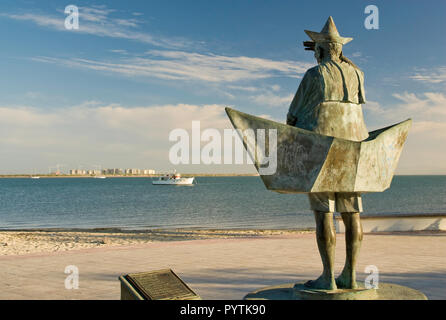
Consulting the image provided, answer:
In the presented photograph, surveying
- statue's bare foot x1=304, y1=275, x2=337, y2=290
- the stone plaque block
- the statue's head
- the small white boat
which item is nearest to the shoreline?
the stone plaque block

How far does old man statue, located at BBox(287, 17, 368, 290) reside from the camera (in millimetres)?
4316

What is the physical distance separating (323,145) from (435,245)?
7565mm

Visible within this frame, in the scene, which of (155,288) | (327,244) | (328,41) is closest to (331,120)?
(328,41)

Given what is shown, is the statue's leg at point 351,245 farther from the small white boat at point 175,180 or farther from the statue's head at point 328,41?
the small white boat at point 175,180

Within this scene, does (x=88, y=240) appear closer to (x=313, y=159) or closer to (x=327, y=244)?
(x=327, y=244)

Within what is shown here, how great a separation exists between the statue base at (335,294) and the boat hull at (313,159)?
1007 millimetres

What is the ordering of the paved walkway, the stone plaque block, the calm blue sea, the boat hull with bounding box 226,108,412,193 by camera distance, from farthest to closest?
the calm blue sea < the paved walkway < the stone plaque block < the boat hull with bounding box 226,108,412,193

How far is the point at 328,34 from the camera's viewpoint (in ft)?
14.9

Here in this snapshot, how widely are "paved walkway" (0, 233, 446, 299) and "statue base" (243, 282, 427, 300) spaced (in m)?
0.77

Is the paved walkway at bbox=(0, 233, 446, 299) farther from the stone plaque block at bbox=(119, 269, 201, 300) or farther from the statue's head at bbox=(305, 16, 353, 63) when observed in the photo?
the statue's head at bbox=(305, 16, 353, 63)

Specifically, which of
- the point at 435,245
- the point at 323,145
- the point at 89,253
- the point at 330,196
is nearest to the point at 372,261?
the point at 435,245

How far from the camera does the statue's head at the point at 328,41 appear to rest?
4562 millimetres

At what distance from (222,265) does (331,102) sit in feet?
14.5
